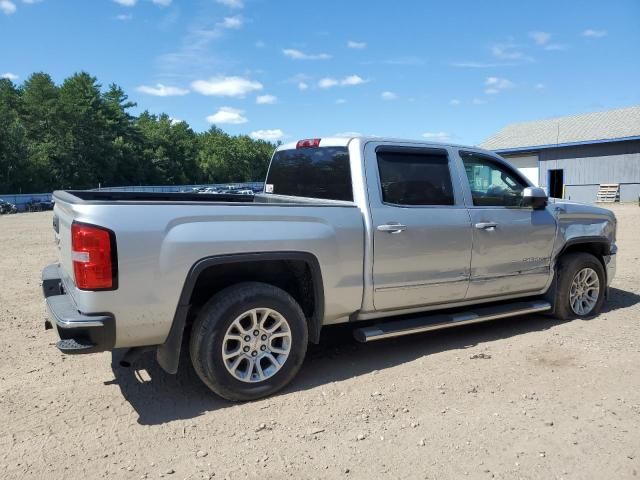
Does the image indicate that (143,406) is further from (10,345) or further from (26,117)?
(26,117)

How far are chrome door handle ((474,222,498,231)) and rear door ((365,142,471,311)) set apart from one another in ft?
0.39

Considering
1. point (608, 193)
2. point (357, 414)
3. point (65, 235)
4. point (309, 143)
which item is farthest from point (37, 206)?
point (357, 414)

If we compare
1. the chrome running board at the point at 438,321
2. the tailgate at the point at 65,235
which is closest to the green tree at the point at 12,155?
the tailgate at the point at 65,235

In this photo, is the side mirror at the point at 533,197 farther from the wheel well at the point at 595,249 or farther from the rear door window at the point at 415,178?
the wheel well at the point at 595,249

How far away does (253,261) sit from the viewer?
393 centimetres

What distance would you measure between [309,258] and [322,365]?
3.90 ft

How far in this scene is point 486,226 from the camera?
4.95 m

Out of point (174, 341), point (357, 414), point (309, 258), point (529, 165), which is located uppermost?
point (529, 165)

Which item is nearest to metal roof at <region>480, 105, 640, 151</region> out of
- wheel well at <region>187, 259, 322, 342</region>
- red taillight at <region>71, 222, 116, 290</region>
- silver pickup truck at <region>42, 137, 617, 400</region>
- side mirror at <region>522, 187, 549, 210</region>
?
side mirror at <region>522, 187, 549, 210</region>

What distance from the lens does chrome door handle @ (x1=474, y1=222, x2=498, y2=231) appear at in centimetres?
490

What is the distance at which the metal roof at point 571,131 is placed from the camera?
101ft

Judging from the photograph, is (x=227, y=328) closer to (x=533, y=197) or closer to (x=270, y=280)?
(x=270, y=280)

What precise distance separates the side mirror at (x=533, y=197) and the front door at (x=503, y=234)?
3.4 inches

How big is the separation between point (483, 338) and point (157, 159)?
82719mm
